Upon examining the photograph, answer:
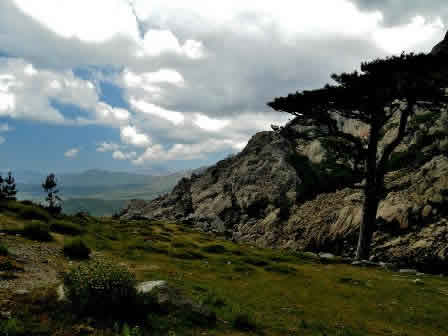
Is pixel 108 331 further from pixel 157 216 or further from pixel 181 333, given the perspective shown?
pixel 157 216

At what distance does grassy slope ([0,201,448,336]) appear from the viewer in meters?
12.0

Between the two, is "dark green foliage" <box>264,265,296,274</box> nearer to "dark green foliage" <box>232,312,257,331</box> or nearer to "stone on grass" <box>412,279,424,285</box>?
"stone on grass" <box>412,279,424,285</box>

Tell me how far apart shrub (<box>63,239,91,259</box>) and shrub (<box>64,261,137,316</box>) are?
26.1ft

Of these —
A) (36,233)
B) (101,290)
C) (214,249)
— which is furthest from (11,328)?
(214,249)

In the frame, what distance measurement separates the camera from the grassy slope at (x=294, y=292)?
12.0 meters

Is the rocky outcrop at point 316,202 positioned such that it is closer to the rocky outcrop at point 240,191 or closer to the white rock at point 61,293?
the rocky outcrop at point 240,191

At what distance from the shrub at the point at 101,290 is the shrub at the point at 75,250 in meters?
7.95

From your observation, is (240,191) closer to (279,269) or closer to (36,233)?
(279,269)

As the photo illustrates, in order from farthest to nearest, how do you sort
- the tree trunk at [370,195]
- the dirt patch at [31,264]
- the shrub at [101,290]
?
the tree trunk at [370,195] < the dirt patch at [31,264] < the shrub at [101,290]

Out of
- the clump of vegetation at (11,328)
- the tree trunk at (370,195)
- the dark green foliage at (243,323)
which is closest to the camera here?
the clump of vegetation at (11,328)

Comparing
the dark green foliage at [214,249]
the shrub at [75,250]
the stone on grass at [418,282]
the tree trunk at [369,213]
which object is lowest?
the dark green foliage at [214,249]

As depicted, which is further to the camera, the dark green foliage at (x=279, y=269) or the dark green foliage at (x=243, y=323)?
the dark green foliage at (x=279, y=269)

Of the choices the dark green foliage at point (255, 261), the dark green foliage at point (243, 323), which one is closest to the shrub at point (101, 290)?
the dark green foliage at point (243, 323)

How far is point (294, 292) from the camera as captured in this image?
56.2 ft
